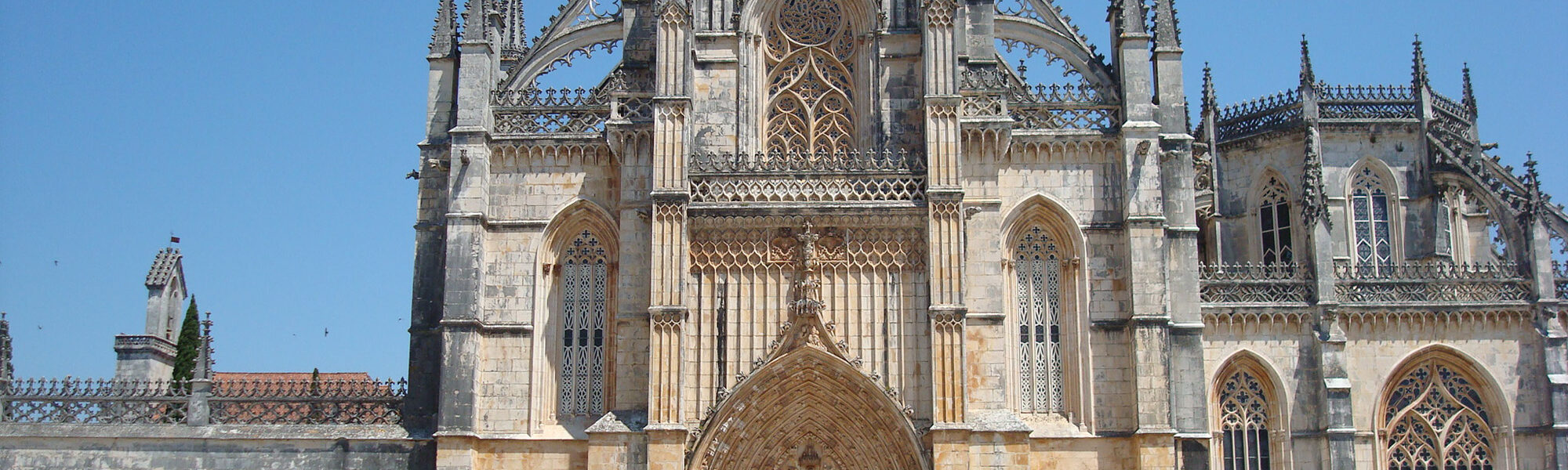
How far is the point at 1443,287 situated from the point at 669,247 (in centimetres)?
1578

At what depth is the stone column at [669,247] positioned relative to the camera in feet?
82.5

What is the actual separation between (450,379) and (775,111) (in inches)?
315

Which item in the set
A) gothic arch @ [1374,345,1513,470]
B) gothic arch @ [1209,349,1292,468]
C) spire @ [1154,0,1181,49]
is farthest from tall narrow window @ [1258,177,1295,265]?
spire @ [1154,0,1181,49]

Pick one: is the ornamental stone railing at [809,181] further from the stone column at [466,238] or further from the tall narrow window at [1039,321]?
the stone column at [466,238]

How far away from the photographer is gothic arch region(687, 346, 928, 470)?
2541 centimetres

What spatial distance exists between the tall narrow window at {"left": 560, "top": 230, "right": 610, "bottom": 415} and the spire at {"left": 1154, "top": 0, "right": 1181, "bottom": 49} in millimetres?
11162

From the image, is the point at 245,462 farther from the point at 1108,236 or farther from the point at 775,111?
the point at 1108,236

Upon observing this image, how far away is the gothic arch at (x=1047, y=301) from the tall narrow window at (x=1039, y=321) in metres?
0.01

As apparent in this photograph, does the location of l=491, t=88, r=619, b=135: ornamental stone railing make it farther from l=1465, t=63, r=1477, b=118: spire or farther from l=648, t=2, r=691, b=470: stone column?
l=1465, t=63, r=1477, b=118: spire

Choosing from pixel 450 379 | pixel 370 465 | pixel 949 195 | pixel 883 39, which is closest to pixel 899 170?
pixel 949 195

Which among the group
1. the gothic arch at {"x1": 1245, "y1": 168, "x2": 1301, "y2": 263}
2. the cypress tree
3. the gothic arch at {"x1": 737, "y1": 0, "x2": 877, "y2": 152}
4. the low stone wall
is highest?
the gothic arch at {"x1": 737, "y1": 0, "x2": 877, "y2": 152}

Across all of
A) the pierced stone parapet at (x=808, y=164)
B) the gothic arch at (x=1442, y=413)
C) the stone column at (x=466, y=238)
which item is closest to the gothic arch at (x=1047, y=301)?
the pierced stone parapet at (x=808, y=164)

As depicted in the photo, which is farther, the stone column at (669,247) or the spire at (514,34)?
the spire at (514,34)

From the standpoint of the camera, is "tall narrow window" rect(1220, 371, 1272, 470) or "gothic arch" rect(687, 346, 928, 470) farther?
"tall narrow window" rect(1220, 371, 1272, 470)
